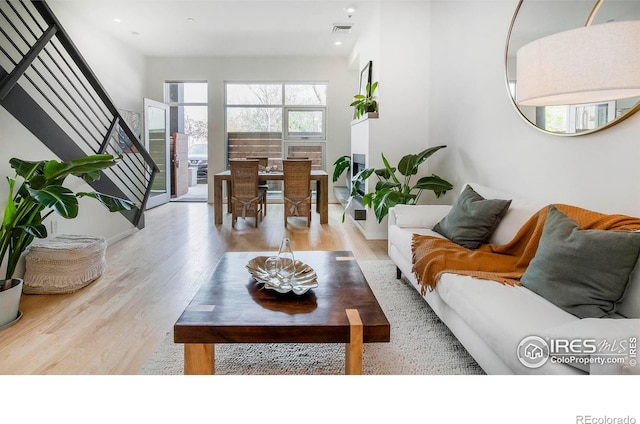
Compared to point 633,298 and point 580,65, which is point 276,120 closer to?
point 580,65

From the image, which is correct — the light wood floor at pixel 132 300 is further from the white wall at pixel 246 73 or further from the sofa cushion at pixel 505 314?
the white wall at pixel 246 73

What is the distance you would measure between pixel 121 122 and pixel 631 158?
4.48 metres

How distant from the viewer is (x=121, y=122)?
185 inches

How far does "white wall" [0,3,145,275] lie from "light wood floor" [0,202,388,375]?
0.31 m

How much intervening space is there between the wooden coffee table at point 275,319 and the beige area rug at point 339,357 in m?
0.32

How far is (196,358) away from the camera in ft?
5.52

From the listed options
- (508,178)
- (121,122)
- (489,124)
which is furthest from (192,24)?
(508,178)

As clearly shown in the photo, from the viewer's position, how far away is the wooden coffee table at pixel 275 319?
5.32ft

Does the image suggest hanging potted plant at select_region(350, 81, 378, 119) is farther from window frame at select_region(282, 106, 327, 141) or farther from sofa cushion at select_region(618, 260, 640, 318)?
sofa cushion at select_region(618, 260, 640, 318)

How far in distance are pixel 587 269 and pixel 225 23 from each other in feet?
19.3

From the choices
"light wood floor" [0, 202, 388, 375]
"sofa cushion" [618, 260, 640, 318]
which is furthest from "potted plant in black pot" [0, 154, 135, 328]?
"sofa cushion" [618, 260, 640, 318]

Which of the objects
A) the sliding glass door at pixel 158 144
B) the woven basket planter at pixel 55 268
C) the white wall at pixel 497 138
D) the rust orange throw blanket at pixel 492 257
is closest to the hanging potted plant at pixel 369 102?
the white wall at pixel 497 138

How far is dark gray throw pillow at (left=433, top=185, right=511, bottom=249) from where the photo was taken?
9.23 ft

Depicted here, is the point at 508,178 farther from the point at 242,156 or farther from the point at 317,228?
the point at 242,156
